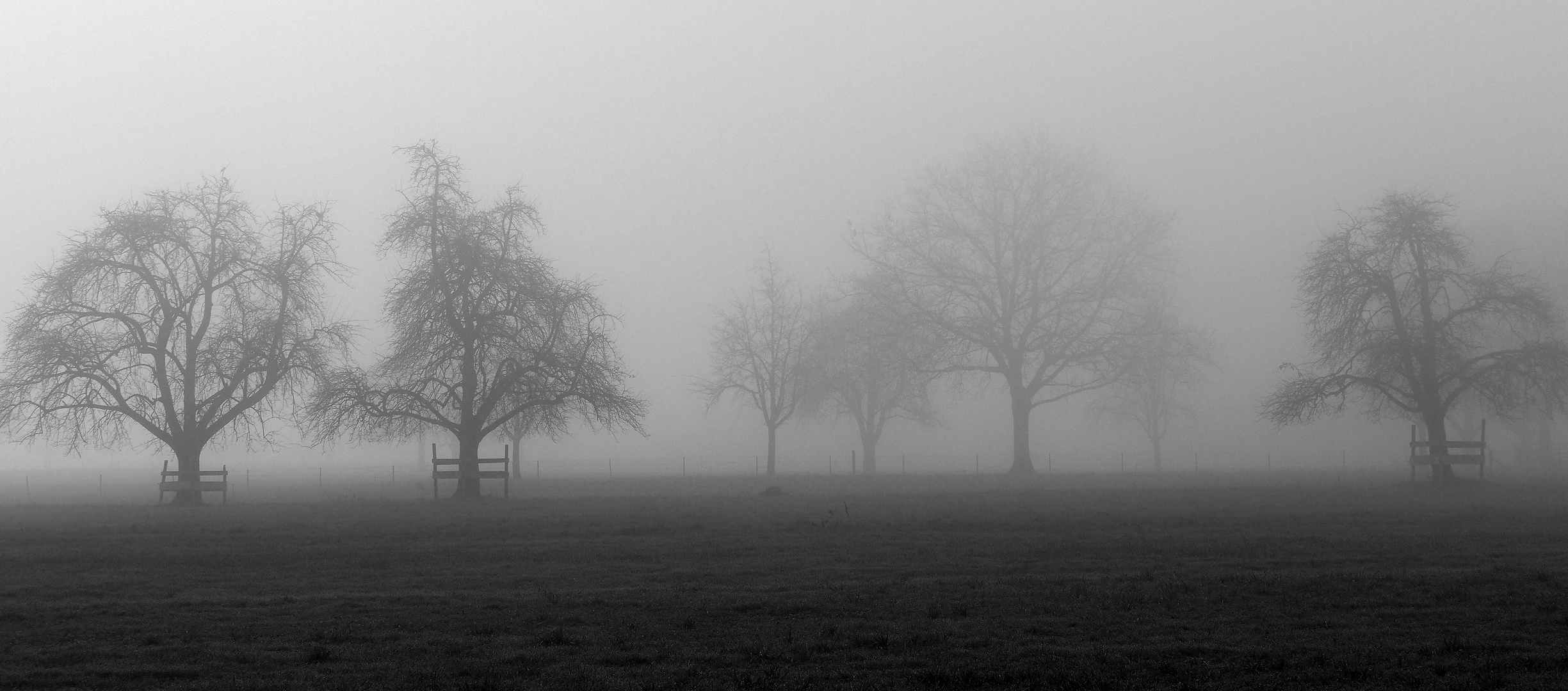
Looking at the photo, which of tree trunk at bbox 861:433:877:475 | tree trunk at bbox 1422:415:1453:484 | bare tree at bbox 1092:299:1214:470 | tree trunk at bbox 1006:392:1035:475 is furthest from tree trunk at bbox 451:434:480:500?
tree trunk at bbox 1422:415:1453:484

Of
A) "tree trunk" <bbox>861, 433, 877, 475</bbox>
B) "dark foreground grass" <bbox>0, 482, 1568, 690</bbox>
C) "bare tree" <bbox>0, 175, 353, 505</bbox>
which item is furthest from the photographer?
"tree trunk" <bbox>861, 433, 877, 475</bbox>

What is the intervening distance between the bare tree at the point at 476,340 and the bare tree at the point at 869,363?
1529 cm

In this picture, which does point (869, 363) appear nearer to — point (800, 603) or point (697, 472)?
point (697, 472)

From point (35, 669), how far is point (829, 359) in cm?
5728

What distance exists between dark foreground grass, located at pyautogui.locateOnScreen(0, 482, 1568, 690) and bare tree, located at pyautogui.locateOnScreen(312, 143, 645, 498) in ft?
43.0

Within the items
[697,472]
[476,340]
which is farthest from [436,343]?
[697,472]

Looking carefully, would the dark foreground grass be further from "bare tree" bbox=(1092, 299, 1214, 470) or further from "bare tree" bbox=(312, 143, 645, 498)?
"bare tree" bbox=(1092, 299, 1214, 470)

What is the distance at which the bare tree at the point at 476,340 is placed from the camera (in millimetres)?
39900

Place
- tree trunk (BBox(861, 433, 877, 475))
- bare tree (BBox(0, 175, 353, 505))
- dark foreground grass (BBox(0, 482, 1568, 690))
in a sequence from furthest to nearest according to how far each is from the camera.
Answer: tree trunk (BBox(861, 433, 877, 475))
bare tree (BBox(0, 175, 353, 505))
dark foreground grass (BBox(0, 482, 1568, 690))

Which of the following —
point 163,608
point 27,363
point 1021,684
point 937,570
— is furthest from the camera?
point 27,363

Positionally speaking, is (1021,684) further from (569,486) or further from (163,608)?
(569,486)

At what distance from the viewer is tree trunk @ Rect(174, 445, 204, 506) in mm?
37938

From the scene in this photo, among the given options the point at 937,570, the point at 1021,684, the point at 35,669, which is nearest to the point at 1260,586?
the point at 937,570

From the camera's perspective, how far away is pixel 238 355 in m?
39.0
